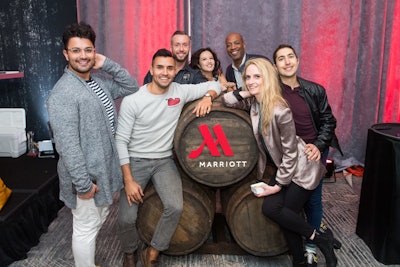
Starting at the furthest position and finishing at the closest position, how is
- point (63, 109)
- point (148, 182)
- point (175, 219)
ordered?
point (148, 182), point (175, 219), point (63, 109)

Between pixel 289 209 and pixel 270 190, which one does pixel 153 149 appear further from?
pixel 289 209

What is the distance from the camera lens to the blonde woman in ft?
7.13

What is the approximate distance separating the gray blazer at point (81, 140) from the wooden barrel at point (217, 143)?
1.42 ft

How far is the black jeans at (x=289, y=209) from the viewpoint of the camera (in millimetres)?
2252

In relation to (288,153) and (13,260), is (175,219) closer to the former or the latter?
(288,153)

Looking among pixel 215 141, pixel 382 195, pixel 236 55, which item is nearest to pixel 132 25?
pixel 236 55

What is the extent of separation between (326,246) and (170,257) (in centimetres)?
103

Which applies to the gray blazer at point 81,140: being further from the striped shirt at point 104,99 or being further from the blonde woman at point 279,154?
the blonde woman at point 279,154

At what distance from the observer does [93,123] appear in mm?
2035

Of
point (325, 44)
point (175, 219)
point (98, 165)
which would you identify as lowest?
point (175, 219)

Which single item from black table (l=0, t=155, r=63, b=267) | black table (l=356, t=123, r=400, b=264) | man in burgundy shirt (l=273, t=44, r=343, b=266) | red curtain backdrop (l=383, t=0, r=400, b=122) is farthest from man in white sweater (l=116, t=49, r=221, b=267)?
red curtain backdrop (l=383, t=0, r=400, b=122)

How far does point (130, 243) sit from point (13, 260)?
0.84 metres

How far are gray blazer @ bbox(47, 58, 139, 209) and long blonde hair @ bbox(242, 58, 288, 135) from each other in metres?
0.87

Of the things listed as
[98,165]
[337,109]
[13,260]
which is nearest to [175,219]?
[98,165]
